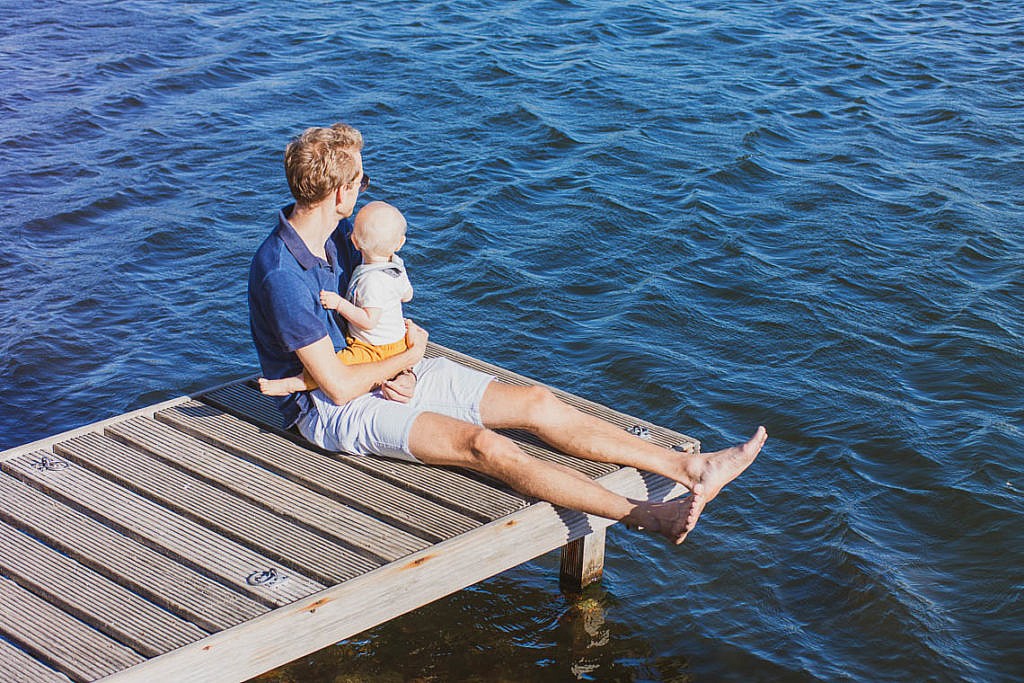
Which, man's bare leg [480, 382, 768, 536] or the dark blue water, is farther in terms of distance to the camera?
the dark blue water

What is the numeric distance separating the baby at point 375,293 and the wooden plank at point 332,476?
0.39 metres

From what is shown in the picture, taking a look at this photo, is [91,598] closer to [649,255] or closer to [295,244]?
[295,244]

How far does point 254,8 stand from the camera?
15156mm

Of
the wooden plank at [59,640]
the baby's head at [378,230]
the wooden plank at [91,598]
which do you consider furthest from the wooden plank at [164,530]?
the baby's head at [378,230]

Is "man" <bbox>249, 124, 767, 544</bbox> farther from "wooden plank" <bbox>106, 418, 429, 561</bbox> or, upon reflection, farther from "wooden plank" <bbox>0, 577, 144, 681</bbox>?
"wooden plank" <bbox>0, 577, 144, 681</bbox>

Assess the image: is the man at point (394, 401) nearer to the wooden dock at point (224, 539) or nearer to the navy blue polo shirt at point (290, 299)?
the navy blue polo shirt at point (290, 299)

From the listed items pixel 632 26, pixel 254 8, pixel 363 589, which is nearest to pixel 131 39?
pixel 254 8

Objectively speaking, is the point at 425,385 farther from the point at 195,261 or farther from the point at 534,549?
the point at 195,261

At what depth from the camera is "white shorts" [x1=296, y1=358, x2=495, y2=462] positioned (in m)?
4.84

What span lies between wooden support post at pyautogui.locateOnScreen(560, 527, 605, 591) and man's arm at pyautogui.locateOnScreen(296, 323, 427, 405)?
131 cm

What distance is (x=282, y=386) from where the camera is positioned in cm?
470

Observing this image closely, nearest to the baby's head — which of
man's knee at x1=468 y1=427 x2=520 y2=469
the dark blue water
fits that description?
man's knee at x1=468 y1=427 x2=520 y2=469

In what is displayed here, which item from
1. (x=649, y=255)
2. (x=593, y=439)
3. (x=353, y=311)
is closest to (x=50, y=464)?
(x=353, y=311)

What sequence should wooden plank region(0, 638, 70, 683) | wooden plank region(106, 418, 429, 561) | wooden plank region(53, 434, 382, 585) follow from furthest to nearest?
1. wooden plank region(106, 418, 429, 561)
2. wooden plank region(53, 434, 382, 585)
3. wooden plank region(0, 638, 70, 683)
